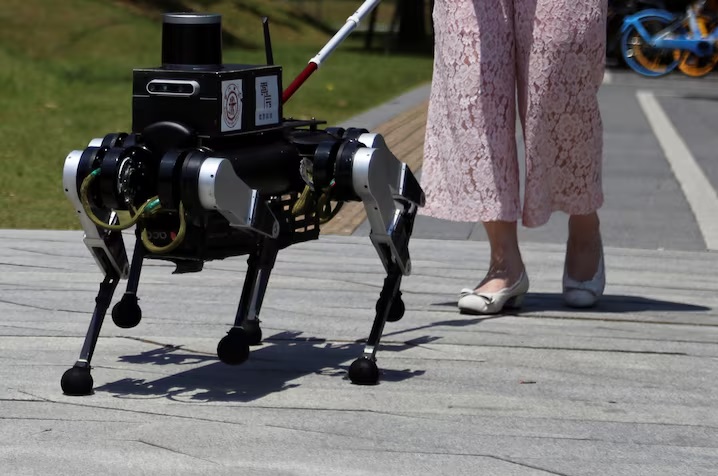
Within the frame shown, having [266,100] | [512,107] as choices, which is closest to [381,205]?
[266,100]

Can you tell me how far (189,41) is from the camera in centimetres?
415

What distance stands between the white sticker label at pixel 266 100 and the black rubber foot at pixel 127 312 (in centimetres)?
71

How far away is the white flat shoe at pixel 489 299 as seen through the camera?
5500 millimetres

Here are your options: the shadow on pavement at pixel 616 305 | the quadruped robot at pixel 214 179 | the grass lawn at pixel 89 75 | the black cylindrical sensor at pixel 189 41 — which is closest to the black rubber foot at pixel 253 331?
the quadruped robot at pixel 214 179

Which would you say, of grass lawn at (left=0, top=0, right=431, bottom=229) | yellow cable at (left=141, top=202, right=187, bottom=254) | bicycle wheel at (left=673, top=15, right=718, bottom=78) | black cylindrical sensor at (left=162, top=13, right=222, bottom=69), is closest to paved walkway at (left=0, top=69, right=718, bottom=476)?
yellow cable at (left=141, top=202, right=187, bottom=254)

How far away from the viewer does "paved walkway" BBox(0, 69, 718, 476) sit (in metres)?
3.71

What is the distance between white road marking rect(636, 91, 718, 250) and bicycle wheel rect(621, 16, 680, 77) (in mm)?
4064

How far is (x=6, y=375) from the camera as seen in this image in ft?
14.6

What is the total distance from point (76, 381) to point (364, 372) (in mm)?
831

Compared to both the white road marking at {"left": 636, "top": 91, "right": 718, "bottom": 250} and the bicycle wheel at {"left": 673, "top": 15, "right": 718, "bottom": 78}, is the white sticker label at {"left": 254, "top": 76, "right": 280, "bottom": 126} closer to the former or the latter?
the white road marking at {"left": 636, "top": 91, "right": 718, "bottom": 250}

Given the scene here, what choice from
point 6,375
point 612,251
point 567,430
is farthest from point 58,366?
point 612,251

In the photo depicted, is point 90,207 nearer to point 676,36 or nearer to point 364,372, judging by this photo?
point 364,372

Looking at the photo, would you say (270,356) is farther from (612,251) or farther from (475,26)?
(612,251)

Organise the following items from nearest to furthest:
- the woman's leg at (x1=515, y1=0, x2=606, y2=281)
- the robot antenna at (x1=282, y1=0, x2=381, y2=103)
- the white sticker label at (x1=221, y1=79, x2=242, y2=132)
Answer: the white sticker label at (x1=221, y1=79, x2=242, y2=132) < the robot antenna at (x1=282, y1=0, x2=381, y2=103) < the woman's leg at (x1=515, y1=0, x2=606, y2=281)
